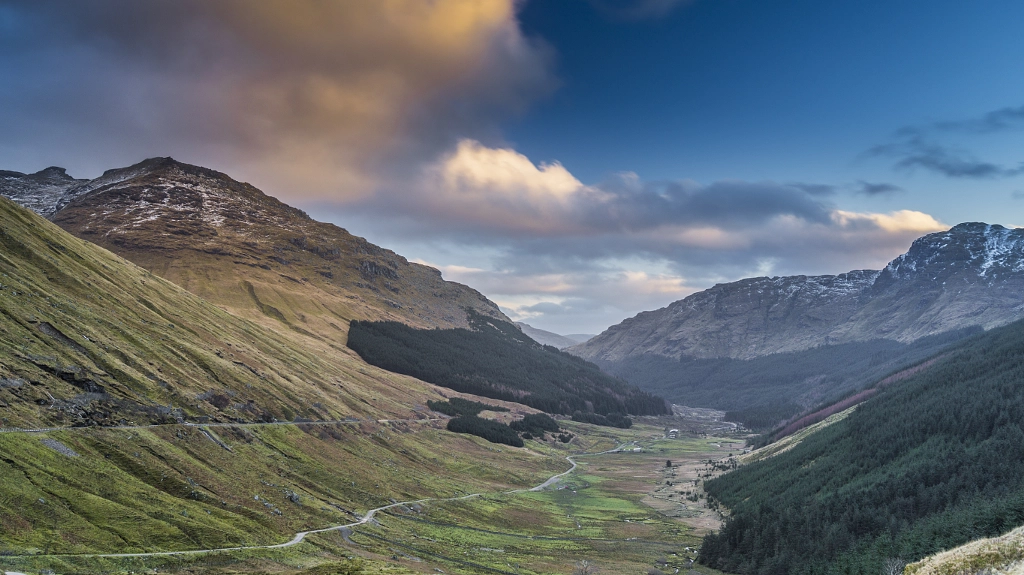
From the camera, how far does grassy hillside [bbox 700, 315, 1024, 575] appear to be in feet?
329

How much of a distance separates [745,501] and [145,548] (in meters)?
160

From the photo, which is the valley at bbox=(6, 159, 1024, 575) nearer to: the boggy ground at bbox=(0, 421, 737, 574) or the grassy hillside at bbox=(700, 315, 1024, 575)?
the boggy ground at bbox=(0, 421, 737, 574)

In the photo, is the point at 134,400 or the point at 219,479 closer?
the point at 219,479

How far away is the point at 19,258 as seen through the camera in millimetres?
136250

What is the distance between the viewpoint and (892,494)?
427ft

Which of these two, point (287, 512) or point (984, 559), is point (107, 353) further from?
point (984, 559)

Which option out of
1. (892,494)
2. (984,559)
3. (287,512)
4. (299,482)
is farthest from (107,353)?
(892,494)

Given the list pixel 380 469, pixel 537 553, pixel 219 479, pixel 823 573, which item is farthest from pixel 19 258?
pixel 823 573

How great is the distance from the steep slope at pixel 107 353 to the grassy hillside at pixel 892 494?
395ft

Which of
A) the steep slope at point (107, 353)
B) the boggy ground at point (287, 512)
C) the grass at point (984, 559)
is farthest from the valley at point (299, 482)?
the grass at point (984, 559)

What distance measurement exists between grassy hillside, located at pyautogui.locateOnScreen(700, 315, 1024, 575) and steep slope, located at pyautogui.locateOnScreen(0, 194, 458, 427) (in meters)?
120

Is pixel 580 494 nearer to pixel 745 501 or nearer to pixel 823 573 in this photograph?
pixel 745 501

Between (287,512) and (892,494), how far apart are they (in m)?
131

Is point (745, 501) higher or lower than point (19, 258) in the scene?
lower
